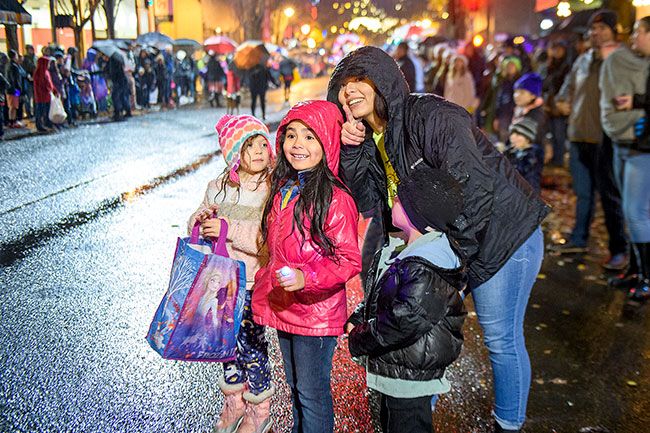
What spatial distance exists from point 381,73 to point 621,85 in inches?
130

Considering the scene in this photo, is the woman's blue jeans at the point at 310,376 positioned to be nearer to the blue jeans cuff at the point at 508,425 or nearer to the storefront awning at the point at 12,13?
the blue jeans cuff at the point at 508,425

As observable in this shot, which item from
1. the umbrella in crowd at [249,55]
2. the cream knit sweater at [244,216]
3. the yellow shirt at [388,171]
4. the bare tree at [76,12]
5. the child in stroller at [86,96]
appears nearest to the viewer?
the yellow shirt at [388,171]

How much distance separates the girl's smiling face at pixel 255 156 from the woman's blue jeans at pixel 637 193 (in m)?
3.41

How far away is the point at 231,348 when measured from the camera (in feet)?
9.91

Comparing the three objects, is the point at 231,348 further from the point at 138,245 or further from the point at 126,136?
the point at 126,136

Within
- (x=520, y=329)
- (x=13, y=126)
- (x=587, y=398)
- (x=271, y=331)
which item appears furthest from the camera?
(x=13, y=126)

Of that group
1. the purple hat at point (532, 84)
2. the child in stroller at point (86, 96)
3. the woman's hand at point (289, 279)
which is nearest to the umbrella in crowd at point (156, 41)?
the child in stroller at point (86, 96)

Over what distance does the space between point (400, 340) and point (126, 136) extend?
15.3m

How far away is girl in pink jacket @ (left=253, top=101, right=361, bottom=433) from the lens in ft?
9.33

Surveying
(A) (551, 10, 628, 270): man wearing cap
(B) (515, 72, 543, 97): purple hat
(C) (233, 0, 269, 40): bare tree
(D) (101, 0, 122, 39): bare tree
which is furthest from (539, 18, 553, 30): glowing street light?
(C) (233, 0, 269, 40): bare tree

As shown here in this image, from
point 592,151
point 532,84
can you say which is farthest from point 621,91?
point 592,151

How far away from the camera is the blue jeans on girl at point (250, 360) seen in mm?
3336

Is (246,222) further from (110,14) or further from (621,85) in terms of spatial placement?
(110,14)

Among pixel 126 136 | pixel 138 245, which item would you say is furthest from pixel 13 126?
pixel 138 245
